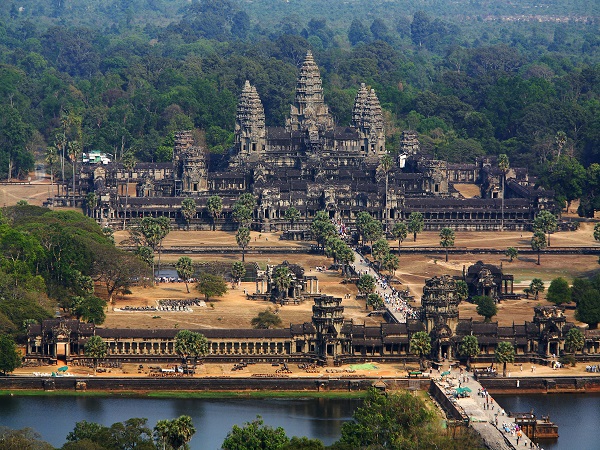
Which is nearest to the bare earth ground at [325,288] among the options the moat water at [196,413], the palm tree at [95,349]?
the palm tree at [95,349]

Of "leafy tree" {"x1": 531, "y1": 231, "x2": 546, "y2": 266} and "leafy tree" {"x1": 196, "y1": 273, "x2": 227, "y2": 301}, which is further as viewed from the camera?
"leafy tree" {"x1": 531, "y1": 231, "x2": 546, "y2": 266}

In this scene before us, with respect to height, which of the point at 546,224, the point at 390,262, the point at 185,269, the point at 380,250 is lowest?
the point at 185,269

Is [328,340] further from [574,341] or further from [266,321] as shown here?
[574,341]

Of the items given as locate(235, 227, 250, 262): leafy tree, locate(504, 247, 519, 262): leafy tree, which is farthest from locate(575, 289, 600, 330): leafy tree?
locate(235, 227, 250, 262): leafy tree

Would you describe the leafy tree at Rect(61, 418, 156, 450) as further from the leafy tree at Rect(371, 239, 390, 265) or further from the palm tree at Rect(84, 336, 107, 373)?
the leafy tree at Rect(371, 239, 390, 265)

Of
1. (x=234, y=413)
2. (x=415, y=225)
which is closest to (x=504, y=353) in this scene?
(x=234, y=413)
